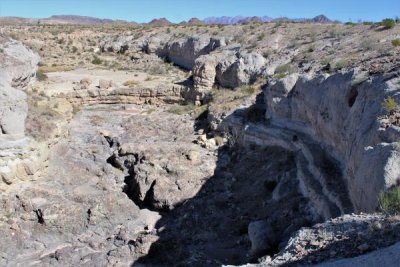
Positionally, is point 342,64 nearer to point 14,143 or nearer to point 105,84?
point 14,143

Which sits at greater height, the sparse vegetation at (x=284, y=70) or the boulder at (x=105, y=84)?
the sparse vegetation at (x=284, y=70)

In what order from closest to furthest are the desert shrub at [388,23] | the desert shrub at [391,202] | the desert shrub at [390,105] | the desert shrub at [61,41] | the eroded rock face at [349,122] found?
the desert shrub at [391,202] → the eroded rock face at [349,122] → the desert shrub at [390,105] → the desert shrub at [388,23] → the desert shrub at [61,41]

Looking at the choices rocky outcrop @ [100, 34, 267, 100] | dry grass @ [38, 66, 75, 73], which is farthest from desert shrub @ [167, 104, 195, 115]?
dry grass @ [38, 66, 75, 73]

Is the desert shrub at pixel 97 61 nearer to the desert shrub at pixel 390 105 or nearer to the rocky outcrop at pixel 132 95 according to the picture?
the rocky outcrop at pixel 132 95

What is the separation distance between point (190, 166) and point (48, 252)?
5.36m

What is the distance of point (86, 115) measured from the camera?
21281 millimetres

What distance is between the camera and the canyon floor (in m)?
8.91

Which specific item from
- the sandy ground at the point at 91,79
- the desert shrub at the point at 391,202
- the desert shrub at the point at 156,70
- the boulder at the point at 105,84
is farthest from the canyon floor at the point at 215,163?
the desert shrub at the point at 156,70

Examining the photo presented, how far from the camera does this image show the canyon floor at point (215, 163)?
8.91 meters

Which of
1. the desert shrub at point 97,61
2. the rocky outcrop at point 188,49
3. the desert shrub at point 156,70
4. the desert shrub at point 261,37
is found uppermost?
the desert shrub at point 261,37

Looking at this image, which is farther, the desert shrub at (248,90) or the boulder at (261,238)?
the desert shrub at (248,90)

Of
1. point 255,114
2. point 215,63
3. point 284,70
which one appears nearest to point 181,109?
point 215,63

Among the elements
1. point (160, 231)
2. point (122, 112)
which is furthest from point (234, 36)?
point (160, 231)

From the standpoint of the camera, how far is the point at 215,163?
16.5 meters
